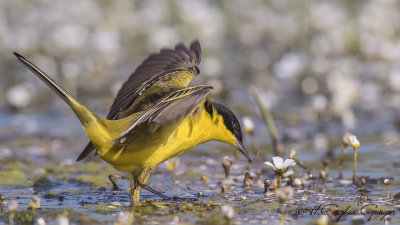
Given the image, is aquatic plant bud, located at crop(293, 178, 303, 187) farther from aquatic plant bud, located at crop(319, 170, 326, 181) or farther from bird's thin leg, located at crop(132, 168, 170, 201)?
bird's thin leg, located at crop(132, 168, 170, 201)

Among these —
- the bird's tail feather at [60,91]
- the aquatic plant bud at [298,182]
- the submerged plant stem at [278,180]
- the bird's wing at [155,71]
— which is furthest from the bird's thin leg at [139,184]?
the aquatic plant bud at [298,182]

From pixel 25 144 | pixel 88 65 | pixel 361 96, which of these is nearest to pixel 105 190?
pixel 25 144

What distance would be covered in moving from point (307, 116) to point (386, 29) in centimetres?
391

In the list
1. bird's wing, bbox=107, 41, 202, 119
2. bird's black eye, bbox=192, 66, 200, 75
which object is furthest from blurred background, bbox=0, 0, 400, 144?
bird's black eye, bbox=192, 66, 200, 75

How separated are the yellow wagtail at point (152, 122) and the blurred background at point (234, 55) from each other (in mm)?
2920

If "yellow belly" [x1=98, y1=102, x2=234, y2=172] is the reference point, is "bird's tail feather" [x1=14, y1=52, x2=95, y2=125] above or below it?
above

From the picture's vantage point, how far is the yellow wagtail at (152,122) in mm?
4430

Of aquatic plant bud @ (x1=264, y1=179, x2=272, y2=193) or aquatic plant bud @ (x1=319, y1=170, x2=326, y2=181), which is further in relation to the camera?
aquatic plant bud @ (x1=319, y1=170, x2=326, y2=181)

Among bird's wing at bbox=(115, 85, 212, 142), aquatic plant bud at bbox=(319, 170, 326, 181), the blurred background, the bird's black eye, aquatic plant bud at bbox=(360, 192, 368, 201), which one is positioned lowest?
aquatic plant bud at bbox=(360, 192, 368, 201)

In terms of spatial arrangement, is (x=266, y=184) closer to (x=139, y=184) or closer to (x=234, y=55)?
(x=139, y=184)

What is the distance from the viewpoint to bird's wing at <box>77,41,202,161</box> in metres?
5.46

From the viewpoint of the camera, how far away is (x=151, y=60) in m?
6.25

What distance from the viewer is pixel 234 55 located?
14.9 m

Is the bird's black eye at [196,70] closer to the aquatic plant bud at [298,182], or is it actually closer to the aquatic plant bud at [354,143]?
the aquatic plant bud at [298,182]
